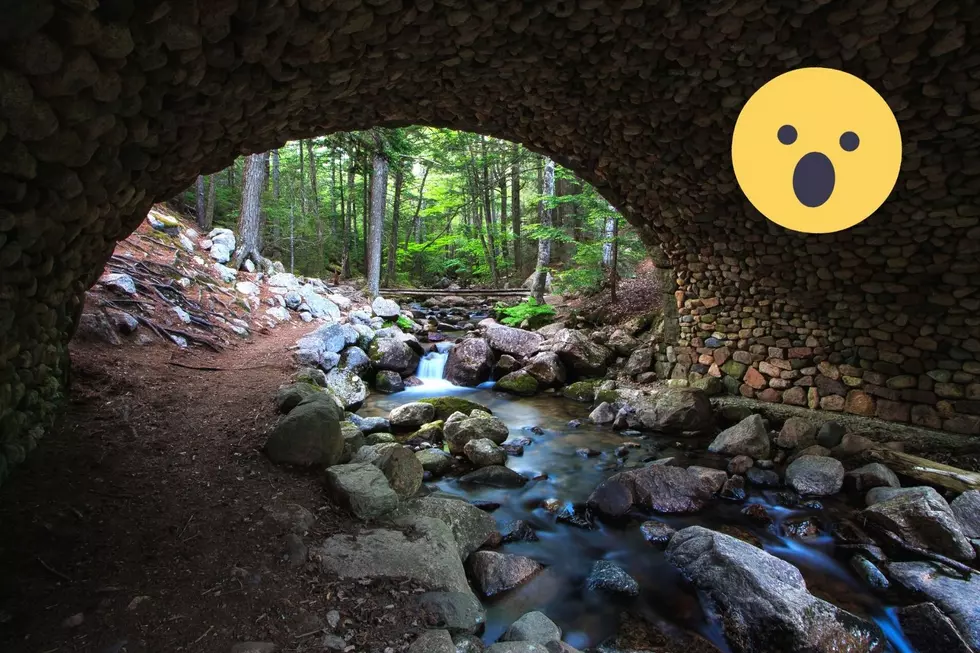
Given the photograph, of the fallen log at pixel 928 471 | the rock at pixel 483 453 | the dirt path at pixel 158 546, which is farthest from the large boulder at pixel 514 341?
the dirt path at pixel 158 546

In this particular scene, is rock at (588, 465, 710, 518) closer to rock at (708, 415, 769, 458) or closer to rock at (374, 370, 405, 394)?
rock at (708, 415, 769, 458)

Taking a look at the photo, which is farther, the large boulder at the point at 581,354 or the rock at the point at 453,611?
the large boulder at the point at 581,354

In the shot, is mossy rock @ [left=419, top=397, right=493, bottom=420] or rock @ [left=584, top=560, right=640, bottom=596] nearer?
rock @ [left=584, top=560, right=640, bottom=596]

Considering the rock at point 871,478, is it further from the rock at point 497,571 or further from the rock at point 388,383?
the rock at point 388,383

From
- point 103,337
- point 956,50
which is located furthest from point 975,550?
point 103,337

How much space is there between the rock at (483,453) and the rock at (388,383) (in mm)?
3130

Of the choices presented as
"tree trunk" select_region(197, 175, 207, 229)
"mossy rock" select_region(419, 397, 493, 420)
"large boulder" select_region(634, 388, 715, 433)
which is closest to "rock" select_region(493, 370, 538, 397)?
"mossy rock" select_region(419, 397, 493, 420)

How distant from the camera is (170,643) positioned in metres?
1.96

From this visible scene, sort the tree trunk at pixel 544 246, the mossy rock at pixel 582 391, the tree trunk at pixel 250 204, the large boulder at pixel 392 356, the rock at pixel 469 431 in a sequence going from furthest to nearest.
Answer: the tree trunk at pixel 544 246 → the tree trunk at pixel 250 204 → the large boulder at pixel 392 356 → the mossy rock at pixel 582 391 → the rock at pixel 469 431

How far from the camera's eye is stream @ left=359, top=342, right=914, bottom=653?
313cm

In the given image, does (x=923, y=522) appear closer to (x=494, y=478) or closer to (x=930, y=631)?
(x=930, y=631)

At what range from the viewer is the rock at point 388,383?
27.3 feet

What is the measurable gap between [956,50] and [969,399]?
3464 millimetres

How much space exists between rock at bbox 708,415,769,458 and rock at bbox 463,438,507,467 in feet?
8.70
